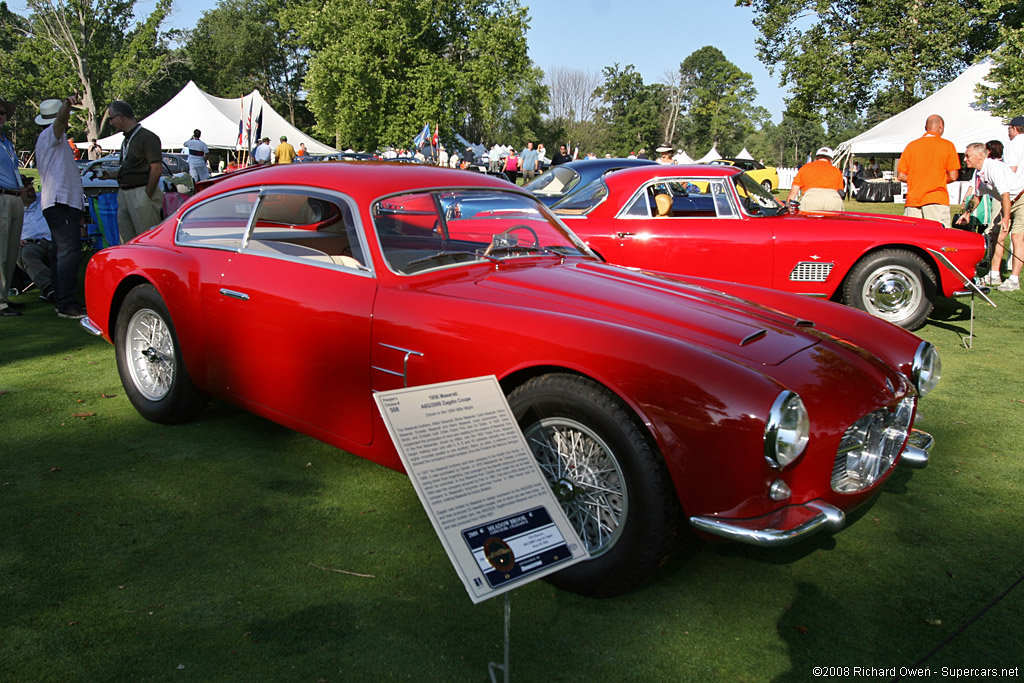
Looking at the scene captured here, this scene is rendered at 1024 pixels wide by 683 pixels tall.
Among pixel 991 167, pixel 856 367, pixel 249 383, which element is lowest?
pixel 249 383

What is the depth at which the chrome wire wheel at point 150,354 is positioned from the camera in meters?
Result: 4.29

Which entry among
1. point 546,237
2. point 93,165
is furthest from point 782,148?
point 546,237

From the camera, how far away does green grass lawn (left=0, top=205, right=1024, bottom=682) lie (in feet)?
7.79

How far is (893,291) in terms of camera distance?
→ 6988 mm

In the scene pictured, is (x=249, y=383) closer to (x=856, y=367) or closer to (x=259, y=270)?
(x=259, y=270)

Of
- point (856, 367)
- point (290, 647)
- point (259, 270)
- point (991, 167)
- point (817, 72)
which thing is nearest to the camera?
point (290, 647)

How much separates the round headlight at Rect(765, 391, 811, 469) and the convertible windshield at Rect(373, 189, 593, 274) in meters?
1.59

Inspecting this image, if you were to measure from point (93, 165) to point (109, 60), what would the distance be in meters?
33.3

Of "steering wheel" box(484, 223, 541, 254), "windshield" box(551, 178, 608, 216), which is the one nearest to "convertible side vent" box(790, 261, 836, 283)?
"windshield" box(551, 178, 608, 216)

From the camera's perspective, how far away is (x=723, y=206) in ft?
23.0

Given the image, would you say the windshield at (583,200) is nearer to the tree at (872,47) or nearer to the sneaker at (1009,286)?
the sneaker at (1009,286)

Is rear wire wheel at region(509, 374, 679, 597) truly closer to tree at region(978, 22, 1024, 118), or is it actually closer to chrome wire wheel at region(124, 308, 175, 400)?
chrome wire wheel at region(124, 308, 175, 400)

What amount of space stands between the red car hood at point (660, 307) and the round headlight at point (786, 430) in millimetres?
224

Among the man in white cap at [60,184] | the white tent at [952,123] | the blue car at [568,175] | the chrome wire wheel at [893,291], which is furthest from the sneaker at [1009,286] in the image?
the white tent at [952,123]
